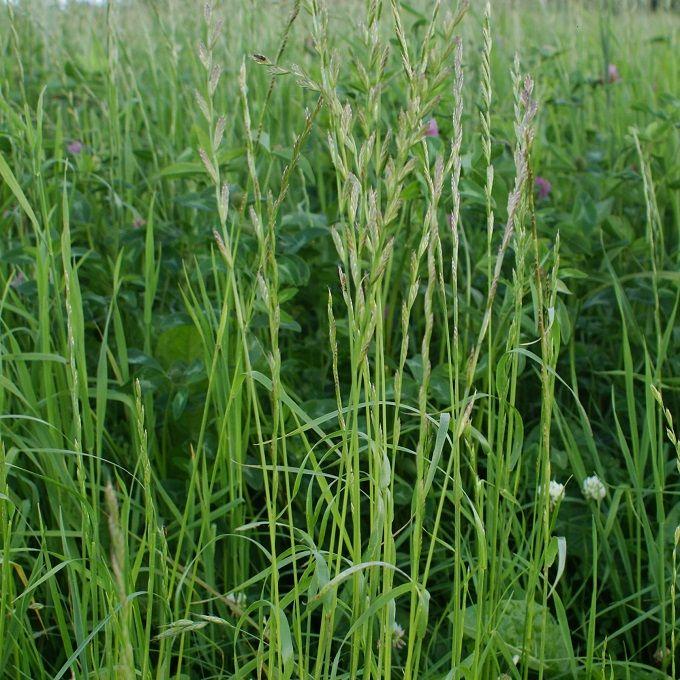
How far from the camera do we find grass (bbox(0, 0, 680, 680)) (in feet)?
3.24

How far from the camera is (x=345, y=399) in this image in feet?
5.60

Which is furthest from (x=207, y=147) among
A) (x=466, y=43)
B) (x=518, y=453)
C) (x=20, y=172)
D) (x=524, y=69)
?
(x=466, y=43)

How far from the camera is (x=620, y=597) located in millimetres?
1447

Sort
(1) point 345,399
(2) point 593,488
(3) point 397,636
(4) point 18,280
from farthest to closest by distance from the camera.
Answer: (4) point 18,280
(1) point 345,399
(2) point 593,488
(3) point 397,636

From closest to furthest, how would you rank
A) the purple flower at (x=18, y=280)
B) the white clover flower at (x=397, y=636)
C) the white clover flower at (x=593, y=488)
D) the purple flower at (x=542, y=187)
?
1. the white clover flower at (x=397, y=636)
2. the white clover flower at (x=593, y=488)
3. the purple flower at (x=18, y=280)
4. the purple flower at (x=542, y=187)

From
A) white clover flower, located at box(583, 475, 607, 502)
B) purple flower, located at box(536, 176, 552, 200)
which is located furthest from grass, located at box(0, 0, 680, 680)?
purple flower, located at box(536, 176, 552, 200)

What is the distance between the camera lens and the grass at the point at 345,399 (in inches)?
38.8

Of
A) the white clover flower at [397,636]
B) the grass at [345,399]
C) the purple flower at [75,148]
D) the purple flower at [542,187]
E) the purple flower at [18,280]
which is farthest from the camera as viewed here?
the purple flower at [75,148]

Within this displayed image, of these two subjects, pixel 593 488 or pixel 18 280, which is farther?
pixel 18 280

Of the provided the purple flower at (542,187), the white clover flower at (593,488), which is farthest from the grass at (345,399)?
the purple flower at (542,187)

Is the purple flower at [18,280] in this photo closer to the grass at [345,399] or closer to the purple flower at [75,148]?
the grass at [345,399]

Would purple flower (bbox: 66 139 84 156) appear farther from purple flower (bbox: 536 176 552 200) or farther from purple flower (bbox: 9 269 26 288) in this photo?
purple flower (bbox: 536 176 552 200)

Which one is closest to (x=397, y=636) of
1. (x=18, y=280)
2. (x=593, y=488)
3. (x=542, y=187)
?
(x=593, y=488)

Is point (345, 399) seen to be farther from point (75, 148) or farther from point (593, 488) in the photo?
point (75, 148)
